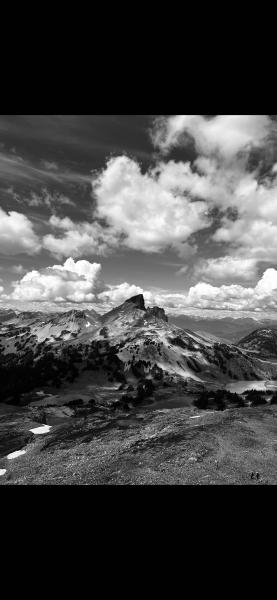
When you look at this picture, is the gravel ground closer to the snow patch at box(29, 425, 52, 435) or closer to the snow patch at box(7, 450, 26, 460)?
the snow patch at box(7, 450, 26, 460)

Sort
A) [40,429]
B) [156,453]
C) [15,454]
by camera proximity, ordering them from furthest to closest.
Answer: [40,429]
[15,454]
[156,453]

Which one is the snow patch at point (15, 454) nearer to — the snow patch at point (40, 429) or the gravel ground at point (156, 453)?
the gravel ground at point (156, 453)

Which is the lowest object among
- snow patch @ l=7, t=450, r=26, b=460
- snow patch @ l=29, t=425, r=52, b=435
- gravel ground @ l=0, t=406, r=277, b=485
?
snow patch @ l=29, t=425, r=52, b=435

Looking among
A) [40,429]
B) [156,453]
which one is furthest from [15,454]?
[156,453]

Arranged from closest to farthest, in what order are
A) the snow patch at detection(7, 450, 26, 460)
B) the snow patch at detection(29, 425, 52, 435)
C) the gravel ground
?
1. the gravel ground
2. the snow patch at detection(7, 450, 26, 460)
3. the snow patch at detection(29, 425, 52, 435)

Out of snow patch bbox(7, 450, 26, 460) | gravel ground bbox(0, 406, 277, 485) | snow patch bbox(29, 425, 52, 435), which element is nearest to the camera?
gravel ground bbox(0, 406, 277, 485)

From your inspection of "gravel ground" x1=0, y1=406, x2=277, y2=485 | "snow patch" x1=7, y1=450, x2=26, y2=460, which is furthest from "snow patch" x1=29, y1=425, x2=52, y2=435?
"snow patch" x1=7, y1=450, x2=26, y2=460

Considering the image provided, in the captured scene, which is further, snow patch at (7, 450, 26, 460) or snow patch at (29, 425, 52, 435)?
snow patch at (29, 425, 52, 435)

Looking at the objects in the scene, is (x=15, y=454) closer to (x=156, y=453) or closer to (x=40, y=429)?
(x=40, y=429)
